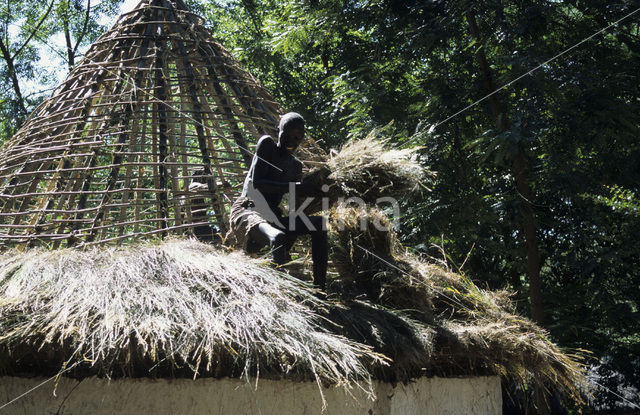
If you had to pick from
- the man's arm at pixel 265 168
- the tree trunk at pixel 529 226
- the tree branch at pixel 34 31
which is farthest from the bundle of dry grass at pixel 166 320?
the tree branch at pixel 34 31

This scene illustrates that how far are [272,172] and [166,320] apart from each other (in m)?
1.79

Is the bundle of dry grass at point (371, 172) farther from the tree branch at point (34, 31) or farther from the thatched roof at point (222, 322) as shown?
the tree branch at point (34, 31)

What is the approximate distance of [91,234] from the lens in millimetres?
5945

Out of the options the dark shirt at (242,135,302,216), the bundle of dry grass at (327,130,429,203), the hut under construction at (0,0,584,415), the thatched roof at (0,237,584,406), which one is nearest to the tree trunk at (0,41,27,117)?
the hut under construction at (0,0,584,415)

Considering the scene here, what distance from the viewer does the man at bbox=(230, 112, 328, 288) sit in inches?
203

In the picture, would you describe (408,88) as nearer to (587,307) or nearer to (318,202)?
(587,307)

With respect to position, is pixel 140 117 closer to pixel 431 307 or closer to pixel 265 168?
pixel 265 168

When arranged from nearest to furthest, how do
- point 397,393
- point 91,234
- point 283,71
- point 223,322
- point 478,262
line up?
point 223,322 → point 397,393 → point 91,234 → point 478,262 → point 283,71

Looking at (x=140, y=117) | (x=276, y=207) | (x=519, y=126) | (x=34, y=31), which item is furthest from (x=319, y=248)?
(x=34, y=31)

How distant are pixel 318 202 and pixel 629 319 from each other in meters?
5.68

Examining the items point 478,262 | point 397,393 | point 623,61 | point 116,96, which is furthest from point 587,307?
point 116,96

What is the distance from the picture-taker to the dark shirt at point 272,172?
17.6ft

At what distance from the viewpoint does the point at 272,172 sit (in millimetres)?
5539

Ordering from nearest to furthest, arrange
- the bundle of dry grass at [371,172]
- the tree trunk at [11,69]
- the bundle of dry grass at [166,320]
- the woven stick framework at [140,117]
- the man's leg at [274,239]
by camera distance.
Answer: the bundle of dry grass at [166,320] < the man's leg at [274,239] < the bundle of dry grass at [371,172] < the woven stick framework at [140,117] < the tree trunk at [11,69]
